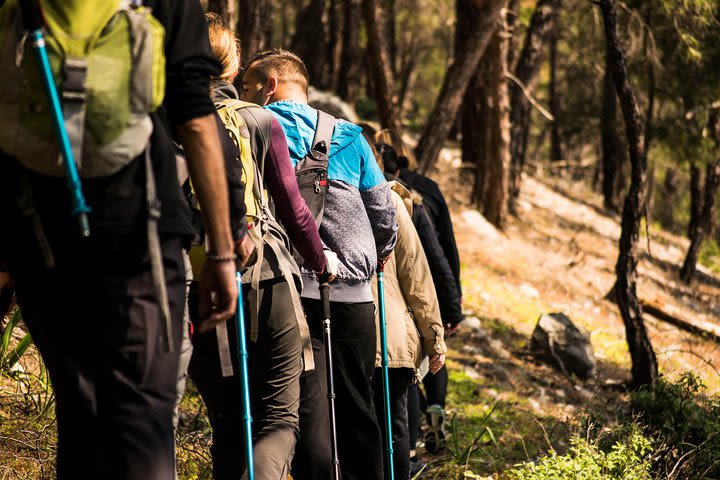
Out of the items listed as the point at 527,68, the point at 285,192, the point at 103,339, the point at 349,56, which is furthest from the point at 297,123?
the point at 349,56

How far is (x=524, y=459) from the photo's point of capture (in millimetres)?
5801

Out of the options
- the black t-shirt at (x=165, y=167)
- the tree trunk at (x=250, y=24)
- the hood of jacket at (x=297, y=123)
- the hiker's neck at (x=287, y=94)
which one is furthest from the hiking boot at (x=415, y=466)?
the tree trunk at (x=250, y=24)

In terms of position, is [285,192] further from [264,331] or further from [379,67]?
[379,67]

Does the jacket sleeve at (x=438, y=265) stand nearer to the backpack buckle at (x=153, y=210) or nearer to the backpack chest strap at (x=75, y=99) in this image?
the backpack buckle at (x=153, y=210)

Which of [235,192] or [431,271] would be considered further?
[431,271]

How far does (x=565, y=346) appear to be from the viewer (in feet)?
29.7

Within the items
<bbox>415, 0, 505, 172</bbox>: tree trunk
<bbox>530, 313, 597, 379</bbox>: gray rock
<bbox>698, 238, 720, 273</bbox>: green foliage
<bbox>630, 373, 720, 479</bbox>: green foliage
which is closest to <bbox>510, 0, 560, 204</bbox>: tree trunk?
<bbox>415, 0, 505, 172</bbox>: tree trunk

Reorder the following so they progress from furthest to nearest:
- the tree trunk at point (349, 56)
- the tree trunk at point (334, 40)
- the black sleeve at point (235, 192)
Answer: the tree trunk at point (334, 40) → the tree trunk at point (349, 56) → the black sleeve at point (235, 192)

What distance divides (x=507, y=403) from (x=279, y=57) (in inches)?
180

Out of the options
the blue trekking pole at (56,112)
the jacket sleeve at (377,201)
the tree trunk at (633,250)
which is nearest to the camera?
the blue trekking pole at (56,112)

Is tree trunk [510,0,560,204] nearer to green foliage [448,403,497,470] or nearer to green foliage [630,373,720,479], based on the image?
green foliage [630,373,720,479]

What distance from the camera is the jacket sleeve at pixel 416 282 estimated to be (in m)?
4.73

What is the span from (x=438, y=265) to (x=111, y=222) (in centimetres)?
377

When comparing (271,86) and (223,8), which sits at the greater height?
(223,8)
